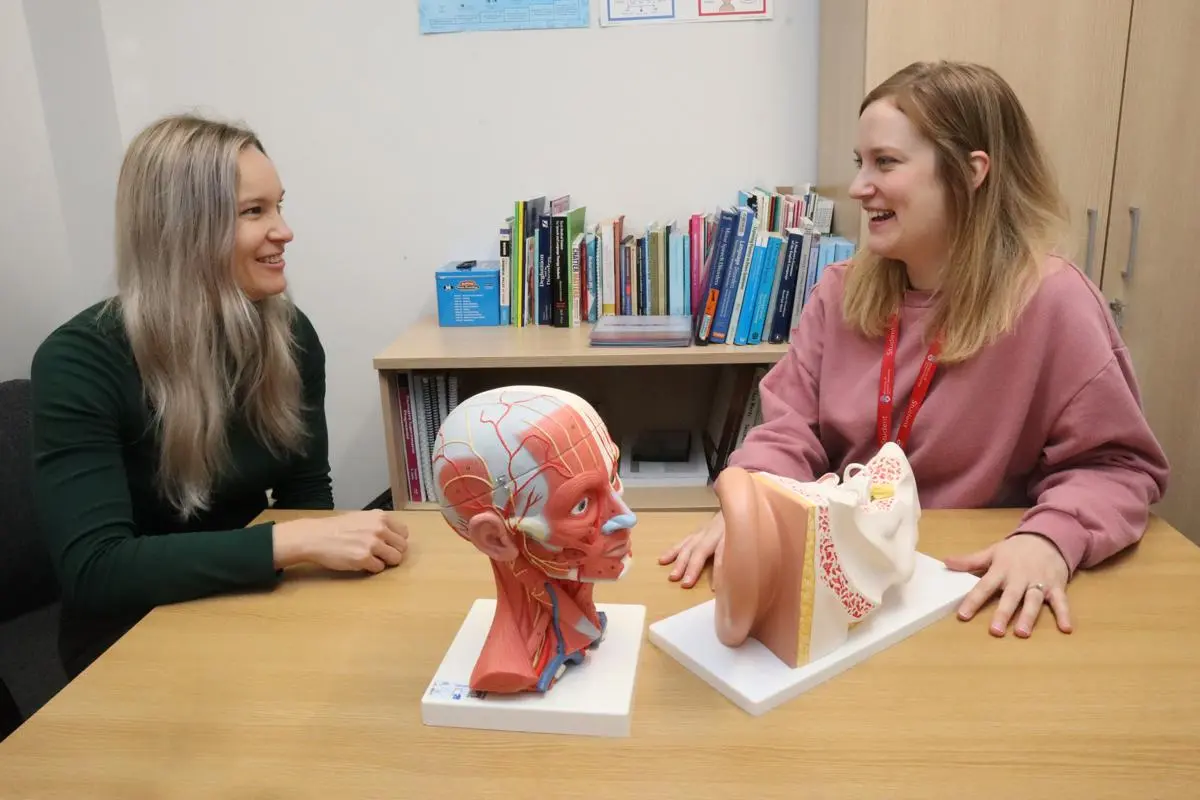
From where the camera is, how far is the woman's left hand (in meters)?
1.01

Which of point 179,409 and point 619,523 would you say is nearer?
point 619,523

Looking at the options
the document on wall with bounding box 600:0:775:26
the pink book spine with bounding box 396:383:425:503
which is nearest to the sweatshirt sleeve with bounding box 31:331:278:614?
the pink book spine with bounding box 396:383:425:503

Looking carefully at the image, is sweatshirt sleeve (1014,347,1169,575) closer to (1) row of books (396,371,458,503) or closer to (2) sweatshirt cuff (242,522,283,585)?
(2) sweatshirt cuff (242,522,283,585)

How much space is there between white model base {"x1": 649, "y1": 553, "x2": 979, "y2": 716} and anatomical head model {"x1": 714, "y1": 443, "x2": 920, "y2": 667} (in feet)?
0.05

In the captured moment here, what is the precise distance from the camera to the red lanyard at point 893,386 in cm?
136

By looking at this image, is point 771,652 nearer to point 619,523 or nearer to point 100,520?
point 619,523

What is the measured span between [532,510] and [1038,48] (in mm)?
1699

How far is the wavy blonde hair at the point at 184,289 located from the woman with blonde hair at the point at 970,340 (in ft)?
2.41

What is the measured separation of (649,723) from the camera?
87cm

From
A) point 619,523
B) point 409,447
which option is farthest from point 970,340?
point 409,447

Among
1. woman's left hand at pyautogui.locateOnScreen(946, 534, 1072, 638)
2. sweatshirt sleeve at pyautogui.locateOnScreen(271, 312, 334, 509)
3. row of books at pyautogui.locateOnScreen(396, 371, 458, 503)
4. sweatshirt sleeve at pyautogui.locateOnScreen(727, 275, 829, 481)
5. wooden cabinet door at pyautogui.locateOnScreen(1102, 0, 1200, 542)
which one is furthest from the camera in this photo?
row of books at pyautogui.locateOnScreen(396, 371, 458, 503)

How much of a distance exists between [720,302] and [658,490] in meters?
0.47

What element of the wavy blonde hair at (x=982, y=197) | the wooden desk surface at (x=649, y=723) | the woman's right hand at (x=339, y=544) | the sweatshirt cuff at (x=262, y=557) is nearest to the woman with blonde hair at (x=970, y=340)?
the wavy blonde hair at (x=982, y=197)

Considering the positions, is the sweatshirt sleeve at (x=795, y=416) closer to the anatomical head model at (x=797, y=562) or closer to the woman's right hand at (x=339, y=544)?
the anatomical head model at (x=797, y=562)
